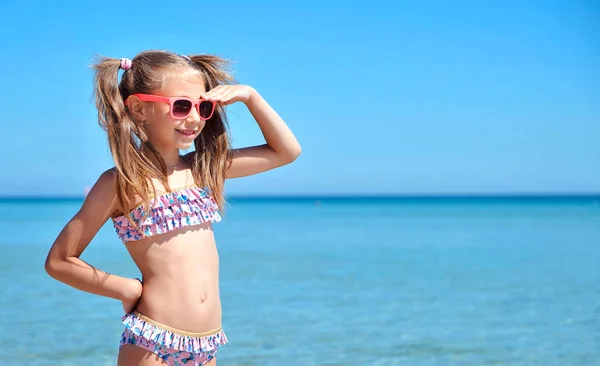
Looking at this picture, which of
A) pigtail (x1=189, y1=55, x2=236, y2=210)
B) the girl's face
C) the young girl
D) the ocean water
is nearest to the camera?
the young girl

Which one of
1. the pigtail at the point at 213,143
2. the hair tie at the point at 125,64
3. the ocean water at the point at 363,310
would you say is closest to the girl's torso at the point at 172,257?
the pigtail at the point at 213,143

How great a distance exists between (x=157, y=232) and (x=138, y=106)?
41cm

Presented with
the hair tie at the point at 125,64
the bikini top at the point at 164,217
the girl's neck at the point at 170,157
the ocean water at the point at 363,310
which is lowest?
the ocean water at the point at 363,310

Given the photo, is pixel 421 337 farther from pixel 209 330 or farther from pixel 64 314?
pixel 209 330

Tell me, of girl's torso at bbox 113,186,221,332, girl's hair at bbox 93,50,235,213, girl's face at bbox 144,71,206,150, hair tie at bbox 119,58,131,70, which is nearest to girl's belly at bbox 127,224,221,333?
girl's torso at bbox 113,186,221,332

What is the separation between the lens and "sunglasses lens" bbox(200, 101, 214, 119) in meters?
2.63

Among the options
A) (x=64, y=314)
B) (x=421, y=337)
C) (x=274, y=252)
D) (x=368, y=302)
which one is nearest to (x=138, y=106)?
(x=421, y=337)

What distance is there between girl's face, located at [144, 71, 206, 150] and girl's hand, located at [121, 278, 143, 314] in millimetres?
443

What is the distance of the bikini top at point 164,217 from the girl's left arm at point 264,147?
0.81ft

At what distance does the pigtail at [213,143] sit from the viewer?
272 centimetres

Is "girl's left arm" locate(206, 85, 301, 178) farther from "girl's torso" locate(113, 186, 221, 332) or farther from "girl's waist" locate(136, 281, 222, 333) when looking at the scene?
"girl's waist" locate(136, 281, 222, 333)

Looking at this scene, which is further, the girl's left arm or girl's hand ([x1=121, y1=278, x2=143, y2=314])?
the girl's left arm

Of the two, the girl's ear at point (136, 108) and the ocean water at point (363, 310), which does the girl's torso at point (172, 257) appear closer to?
the girl's ear at point (136, 108)

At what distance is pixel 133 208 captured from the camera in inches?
98.9
